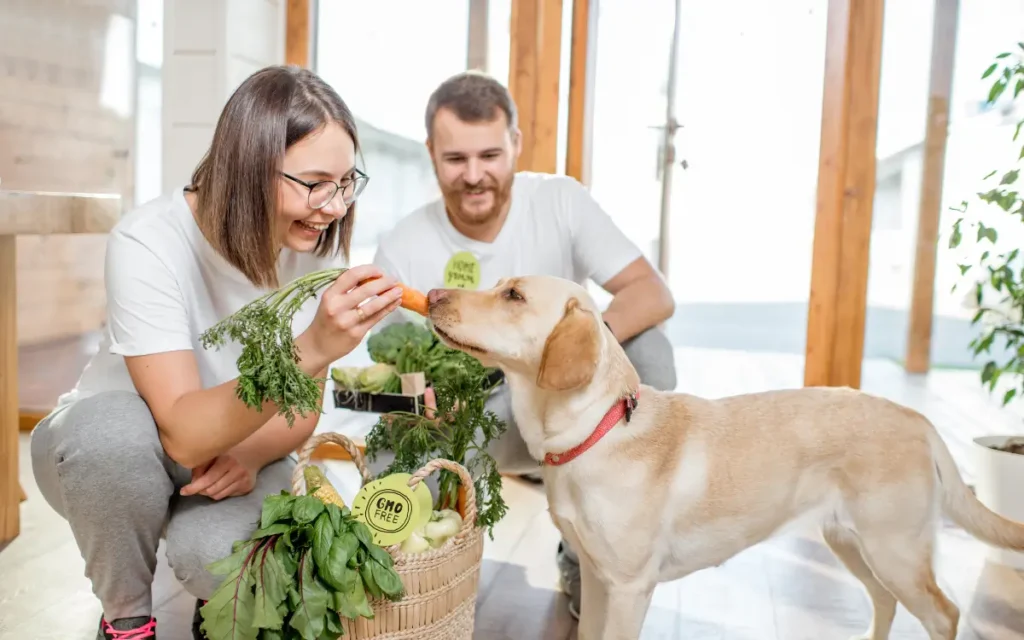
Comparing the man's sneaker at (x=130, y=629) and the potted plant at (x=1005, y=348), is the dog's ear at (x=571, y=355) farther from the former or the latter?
the potted plant at (x=1005, y=348)

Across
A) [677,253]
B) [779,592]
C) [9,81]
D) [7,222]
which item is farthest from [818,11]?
[9,81]

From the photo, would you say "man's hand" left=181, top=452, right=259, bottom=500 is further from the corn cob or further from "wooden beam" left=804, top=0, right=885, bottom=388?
"wooden beam" left=804, top=0, right=885, bottom=388

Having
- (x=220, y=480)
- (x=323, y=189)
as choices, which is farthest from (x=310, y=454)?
(x=323, y=189)

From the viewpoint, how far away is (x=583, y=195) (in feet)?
8.75

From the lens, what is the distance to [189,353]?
174cm

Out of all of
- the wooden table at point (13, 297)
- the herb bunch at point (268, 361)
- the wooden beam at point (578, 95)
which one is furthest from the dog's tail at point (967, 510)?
the wooden table at point (13, 297)

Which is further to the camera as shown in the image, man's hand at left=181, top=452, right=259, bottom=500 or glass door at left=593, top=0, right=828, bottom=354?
glass door at left=593, top=0, right=828, bottom=354

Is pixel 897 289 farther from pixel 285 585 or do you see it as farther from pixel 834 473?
pixel 285 585

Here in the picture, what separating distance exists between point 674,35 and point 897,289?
135cm

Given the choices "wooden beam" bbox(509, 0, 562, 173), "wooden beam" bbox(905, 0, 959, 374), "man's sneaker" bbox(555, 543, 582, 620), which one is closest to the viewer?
"man's sneaker" bbox(555, 543, 582, 620)

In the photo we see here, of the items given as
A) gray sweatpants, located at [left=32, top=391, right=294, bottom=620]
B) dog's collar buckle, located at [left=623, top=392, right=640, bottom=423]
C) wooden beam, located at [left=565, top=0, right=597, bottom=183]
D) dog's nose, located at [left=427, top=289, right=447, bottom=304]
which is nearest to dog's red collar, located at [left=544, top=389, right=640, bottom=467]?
dog's collar buckle, located at [left=623, top=392, right=640, bottom=423]

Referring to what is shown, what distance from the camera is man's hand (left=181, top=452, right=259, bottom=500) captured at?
1.75m

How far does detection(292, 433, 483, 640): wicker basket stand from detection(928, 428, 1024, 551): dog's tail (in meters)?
0.98

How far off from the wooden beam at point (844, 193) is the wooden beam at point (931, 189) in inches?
7.6
